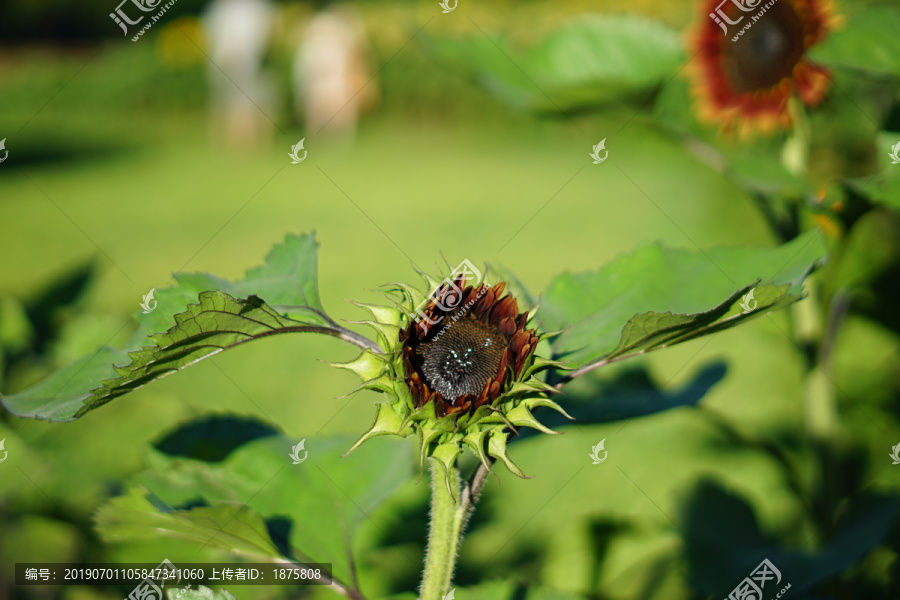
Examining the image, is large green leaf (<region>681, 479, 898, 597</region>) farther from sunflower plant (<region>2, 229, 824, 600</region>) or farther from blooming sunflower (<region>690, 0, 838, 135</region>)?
blooming sunflower (<region>690, 0, 838, 135</region>)

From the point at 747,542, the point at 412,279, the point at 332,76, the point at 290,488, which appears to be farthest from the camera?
the point at 332,76

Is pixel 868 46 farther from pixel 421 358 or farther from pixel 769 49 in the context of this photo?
pixel 421 358

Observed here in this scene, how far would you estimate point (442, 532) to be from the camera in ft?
2.10

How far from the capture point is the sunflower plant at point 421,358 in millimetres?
588

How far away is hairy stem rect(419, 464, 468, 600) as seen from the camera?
633mm

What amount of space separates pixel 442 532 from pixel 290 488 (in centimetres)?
27

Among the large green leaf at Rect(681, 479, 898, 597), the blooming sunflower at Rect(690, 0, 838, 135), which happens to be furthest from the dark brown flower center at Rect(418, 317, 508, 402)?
the blooming sunflower at Rect(690, 0, 838, 135)

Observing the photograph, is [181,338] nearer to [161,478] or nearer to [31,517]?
[161,478]

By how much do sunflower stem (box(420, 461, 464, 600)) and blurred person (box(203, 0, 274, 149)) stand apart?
718 centimetres

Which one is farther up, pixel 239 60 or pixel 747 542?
pixel 239 60

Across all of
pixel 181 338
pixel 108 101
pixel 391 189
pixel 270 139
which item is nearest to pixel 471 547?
pixel 181 338

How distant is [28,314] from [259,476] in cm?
86

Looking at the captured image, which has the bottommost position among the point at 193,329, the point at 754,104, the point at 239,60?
the point at 754,104

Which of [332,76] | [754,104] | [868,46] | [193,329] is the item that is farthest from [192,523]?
[332,76]
